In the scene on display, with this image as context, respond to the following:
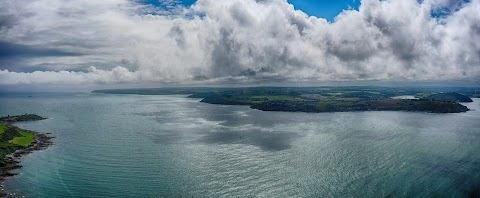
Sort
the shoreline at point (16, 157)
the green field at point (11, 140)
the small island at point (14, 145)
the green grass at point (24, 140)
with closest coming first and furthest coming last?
the shoreline at point (16, 157), the small island at point (14, 145), the green field at point (11, 140), the green grass at point (24, 140)

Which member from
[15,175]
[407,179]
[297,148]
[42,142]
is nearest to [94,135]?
[42,142]

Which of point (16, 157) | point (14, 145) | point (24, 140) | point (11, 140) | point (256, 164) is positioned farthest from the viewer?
point (24, 140)

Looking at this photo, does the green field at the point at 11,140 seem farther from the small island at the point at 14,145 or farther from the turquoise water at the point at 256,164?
the turquoise water at the point at 256,164

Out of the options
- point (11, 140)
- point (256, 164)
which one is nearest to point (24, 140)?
point (11, 140)

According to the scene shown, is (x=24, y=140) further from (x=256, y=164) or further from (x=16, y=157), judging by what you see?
(x=256, y=164)

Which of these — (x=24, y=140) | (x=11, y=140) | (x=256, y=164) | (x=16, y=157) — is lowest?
(x=256, y=164)

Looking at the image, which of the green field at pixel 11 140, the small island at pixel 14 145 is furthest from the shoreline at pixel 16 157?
the green field at pixel 11 140

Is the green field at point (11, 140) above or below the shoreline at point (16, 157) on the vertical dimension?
above

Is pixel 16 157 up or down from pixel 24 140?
down

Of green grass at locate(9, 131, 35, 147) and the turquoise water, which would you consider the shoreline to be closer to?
green grass at locate(9, 131, 35, 147)
